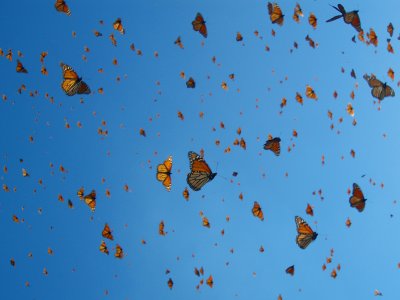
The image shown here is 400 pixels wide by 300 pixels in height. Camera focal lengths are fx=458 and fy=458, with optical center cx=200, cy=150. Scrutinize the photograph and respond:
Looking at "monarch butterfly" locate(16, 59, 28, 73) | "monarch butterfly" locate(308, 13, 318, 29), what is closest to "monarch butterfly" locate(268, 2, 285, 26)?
"monarch butterfly" locate(308, 13, 318, 29)

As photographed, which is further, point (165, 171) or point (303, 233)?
point (303, 233)

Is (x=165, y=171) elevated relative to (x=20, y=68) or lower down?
lower down

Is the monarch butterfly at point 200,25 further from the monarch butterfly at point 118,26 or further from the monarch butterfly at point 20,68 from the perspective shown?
the monarch butterfly at point 20,68

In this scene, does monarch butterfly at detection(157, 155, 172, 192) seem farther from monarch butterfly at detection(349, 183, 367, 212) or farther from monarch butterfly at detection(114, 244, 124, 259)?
monarch butterfly at detection(349, 183, 367, 212)

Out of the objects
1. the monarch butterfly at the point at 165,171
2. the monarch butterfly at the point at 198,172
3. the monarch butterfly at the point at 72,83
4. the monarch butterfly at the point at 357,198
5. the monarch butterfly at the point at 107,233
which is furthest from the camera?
the monarch butterfly at the point at 357,198

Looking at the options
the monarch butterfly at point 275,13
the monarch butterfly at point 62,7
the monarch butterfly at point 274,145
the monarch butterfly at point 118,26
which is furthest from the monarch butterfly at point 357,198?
the monarch butterfly at point 62,7

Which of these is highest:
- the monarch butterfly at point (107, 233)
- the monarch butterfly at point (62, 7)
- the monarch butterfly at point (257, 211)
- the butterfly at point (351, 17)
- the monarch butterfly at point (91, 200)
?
the monarch butterfly at point (62, 7)

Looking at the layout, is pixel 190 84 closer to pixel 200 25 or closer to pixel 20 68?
pixel 200 25

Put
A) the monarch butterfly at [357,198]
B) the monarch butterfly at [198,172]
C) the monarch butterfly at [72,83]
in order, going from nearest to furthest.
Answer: the monarch butterfly at [198,172], the monarch butterfly at [72,83], the monarch butterfly at [357,198]

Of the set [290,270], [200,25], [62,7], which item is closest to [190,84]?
[200,25]
